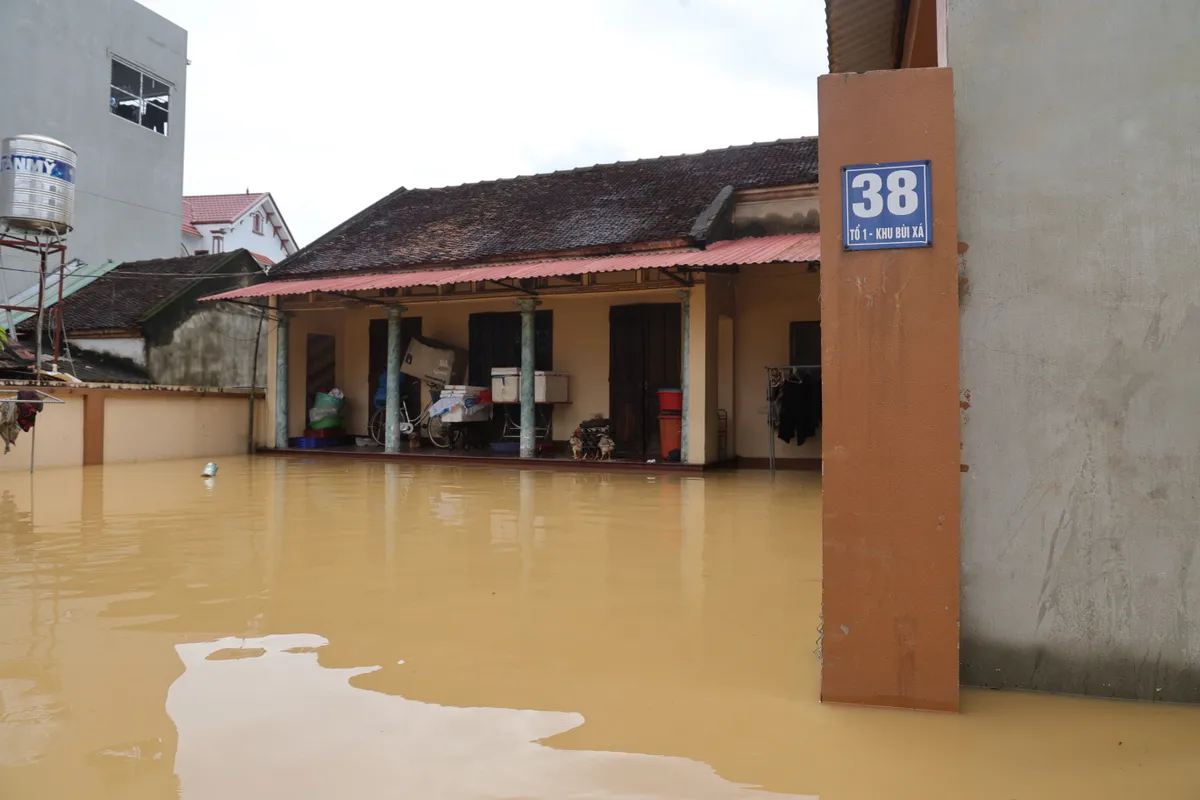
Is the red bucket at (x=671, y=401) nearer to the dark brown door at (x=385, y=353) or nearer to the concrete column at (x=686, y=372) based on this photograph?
the concrete column at (x=686, y=372)

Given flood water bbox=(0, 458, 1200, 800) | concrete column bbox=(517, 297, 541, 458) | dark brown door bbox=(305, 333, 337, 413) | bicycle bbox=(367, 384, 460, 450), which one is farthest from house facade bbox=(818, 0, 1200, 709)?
dark brown door bbox=(305, 333, 337, 413)

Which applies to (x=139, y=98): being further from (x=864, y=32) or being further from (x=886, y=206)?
(x=886, y=206)

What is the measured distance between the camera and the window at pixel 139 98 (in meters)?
19.0

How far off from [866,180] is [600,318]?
33.5 ft

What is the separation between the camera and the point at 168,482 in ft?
29.3

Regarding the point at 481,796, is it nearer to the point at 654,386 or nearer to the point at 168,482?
the point at 168,482

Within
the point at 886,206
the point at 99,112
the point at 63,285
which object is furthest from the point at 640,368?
the point at 99,112

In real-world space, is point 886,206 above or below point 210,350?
below

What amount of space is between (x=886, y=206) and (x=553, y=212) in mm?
10982

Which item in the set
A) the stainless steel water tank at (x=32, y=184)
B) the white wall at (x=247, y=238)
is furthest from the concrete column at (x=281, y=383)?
the white wall at (x=247, y=238)

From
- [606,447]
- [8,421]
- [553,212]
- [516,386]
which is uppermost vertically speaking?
[553,212]

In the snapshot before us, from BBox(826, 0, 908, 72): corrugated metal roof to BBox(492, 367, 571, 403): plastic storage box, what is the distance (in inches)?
263

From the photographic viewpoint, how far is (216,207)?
89.5 ft

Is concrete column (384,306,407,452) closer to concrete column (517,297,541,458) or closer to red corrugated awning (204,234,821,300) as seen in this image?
red corrugated awning (204,234,821,300)
